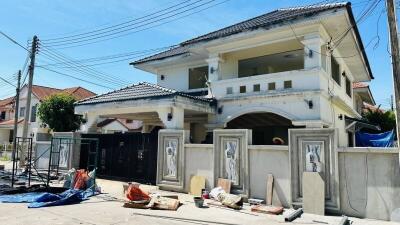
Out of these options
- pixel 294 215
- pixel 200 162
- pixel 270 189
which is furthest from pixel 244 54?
pixel 294 215

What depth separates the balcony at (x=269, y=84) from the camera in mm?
11969

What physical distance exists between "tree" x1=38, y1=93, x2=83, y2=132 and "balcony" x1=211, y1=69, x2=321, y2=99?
1468cm

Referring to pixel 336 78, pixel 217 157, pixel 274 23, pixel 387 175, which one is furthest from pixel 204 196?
pixel 336 78

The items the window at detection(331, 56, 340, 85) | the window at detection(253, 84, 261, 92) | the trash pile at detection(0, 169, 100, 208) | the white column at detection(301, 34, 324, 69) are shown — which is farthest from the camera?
the window at detection(331, 56, 340, 85)

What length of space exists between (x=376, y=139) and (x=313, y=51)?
270 inches

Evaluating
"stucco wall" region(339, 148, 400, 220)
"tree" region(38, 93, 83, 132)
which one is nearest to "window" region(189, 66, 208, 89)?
"stucco wall" region(339, 148, 400, 220)

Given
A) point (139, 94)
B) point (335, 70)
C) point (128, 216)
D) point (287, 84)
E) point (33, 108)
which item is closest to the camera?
point (128, 216)

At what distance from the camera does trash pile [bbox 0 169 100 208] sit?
960 centimetres

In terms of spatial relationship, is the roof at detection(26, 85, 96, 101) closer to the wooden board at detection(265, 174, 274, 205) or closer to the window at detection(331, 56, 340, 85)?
the window at detection(331, 56, 340, 85)

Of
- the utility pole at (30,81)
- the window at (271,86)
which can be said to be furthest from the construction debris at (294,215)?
the utility pole at (30,81)

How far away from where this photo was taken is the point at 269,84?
13.1 meters

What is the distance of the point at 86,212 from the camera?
8672 millimetres

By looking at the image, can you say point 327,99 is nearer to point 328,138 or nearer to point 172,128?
point 328,138

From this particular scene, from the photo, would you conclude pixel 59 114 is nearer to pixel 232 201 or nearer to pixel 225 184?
pixel 225 184
